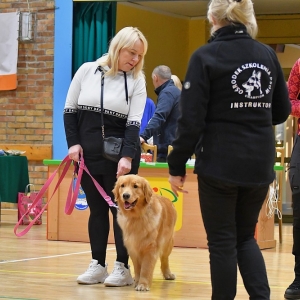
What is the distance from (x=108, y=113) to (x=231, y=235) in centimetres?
152

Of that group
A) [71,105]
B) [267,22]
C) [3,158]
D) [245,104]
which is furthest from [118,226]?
[267,22]

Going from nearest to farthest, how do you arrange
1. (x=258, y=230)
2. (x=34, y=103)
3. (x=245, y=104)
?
(x=245, y=104)
(x=258, y=230)
(x=34, y=103)

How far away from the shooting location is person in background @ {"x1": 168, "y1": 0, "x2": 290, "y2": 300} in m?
2.48

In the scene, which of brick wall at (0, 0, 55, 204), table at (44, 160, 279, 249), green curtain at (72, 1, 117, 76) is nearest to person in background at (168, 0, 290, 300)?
table at (44, 160, 279, 249)

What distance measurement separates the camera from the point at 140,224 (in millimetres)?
4020

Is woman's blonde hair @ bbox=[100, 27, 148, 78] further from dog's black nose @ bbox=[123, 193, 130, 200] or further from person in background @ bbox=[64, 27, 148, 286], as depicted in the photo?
dog's black nose @ bbox=[123, 193, 130, 200]

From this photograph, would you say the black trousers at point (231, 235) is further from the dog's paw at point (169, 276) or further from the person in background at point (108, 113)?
the dog's paw at point (169, 276)

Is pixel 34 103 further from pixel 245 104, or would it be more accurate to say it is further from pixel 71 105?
pixel 245 104

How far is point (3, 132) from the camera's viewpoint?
934 centimetres

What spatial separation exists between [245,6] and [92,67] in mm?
1544

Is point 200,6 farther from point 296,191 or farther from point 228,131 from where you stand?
point 228,131

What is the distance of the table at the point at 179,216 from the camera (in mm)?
6004

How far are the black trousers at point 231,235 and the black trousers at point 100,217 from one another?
4.72 ft

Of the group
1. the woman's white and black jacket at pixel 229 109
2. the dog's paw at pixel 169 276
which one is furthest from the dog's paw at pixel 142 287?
the woman's white and black jacket at pixel 229 109
